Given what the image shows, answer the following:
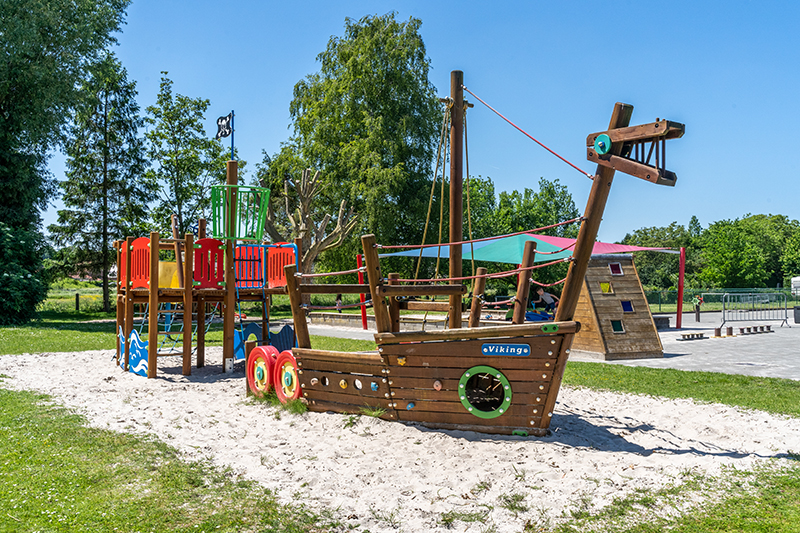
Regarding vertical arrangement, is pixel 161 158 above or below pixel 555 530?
above

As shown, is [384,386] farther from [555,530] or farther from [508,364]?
[555,530]

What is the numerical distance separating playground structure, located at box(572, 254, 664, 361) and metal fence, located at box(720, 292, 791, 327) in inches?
427

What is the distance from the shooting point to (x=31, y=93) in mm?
21141

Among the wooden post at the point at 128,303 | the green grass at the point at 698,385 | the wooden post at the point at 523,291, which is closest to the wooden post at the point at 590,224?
the wooden post at the point at 523,291

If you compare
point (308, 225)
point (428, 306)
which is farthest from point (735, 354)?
point (308, 225)

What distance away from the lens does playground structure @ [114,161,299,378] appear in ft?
29.4

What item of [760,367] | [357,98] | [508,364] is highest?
[357,98]

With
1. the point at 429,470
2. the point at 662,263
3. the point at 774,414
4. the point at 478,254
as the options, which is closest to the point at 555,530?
the point at 429,470

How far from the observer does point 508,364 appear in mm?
5105

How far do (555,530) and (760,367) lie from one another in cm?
896

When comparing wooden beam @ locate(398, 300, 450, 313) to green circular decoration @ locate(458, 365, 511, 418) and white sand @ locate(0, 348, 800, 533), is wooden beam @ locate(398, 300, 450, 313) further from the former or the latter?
white sand @ locate(0, 348, 800, 533)

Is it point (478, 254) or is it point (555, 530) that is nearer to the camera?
point (555, 530)

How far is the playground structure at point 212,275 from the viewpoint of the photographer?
896cm

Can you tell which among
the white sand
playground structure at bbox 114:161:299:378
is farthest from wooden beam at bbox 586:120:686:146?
playground structure at bbox 114:161:299:378
